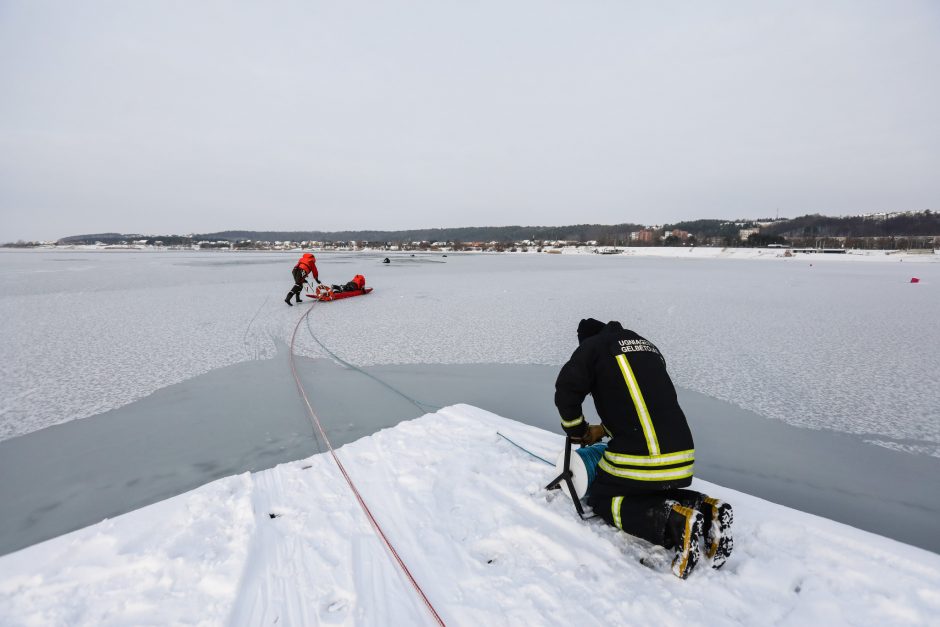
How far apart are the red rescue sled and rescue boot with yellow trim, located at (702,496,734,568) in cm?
991

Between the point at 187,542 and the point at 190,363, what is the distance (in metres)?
3.73

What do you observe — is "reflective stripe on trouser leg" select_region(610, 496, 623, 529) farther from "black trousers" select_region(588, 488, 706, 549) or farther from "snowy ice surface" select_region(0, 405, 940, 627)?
"snowy ice surface" select_region(0, 405, 940, 627)

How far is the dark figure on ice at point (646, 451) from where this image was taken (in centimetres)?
166

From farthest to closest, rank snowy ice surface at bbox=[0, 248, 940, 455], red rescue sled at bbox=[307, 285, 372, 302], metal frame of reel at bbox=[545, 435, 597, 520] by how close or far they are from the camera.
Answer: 1. red rescue sled at bbox=[307, 285, 372, 302]
2. snowy ice surface at bbox=[0, 248, 940, 455]
3. metal frame of reel at bbox=[545, 435, 597, 520]

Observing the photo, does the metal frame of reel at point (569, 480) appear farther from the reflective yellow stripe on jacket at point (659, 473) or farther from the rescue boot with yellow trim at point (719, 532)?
the rescue boot with yellow trim at point (719, 532)

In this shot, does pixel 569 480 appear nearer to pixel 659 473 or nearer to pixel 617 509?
pixel 617 509

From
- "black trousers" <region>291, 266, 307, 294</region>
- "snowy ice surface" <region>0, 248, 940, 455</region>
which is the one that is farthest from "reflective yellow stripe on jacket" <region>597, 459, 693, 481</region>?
"black trousers" <region>291, 266, 307, 294</region>

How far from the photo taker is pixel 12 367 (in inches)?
186

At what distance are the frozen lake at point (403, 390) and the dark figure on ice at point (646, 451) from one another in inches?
41.6

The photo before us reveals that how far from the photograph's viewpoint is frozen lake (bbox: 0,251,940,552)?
101 inches

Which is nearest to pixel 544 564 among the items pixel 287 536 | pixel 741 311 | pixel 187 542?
pixel 287 536

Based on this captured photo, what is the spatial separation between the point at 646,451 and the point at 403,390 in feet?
9.16

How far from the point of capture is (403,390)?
4.15m

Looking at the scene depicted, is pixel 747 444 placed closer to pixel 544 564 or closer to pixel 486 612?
pixel 544 564
